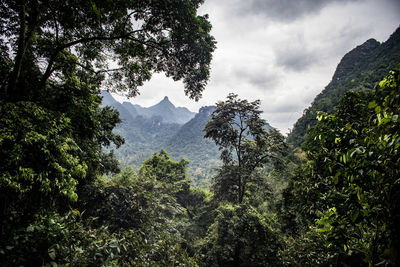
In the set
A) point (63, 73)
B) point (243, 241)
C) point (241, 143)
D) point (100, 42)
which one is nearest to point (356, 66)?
point (241, 143)

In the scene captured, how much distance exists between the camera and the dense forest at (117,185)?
130 centimetres

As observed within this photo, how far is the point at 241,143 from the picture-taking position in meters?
10.9

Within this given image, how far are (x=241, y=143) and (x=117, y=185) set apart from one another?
7852 millimetres

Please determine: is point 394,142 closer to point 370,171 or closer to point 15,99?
point 370,171

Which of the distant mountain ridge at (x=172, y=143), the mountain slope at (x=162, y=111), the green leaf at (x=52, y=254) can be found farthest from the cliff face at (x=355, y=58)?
the mountain slope at (x=162, y=111)

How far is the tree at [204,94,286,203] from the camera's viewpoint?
953 centimetres

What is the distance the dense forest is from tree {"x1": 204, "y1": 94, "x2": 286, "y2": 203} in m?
0.12

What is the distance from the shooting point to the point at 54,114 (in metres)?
3.83

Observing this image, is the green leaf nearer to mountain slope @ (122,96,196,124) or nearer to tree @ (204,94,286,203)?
tree @ (204,94,286,203)

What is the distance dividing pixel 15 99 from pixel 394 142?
6.23 metres

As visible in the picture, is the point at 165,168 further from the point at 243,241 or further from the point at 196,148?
the point at 196,148

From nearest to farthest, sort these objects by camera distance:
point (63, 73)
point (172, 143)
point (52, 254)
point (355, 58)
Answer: point (52, 254) → point (63, 73) → point (355, 58) → point (172, 143)

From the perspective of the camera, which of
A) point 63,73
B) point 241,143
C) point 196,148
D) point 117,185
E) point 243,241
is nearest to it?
point 63,73

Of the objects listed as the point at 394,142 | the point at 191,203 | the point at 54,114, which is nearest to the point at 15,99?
the point at 54,114
